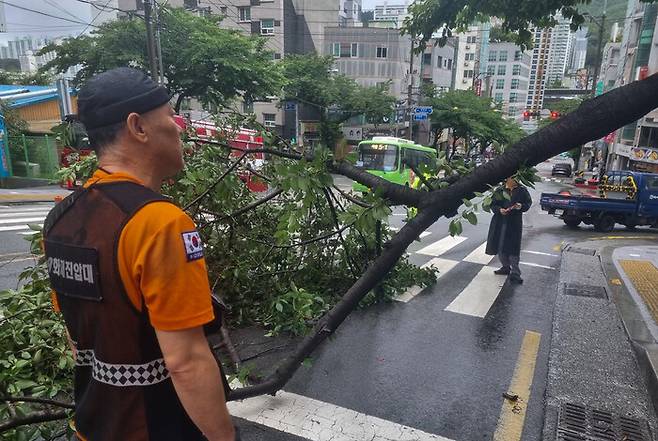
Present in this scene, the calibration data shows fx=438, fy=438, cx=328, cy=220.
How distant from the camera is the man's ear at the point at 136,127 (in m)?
1.36

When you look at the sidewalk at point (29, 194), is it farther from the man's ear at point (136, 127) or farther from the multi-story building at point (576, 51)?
the multi-story building at point (576, 51)

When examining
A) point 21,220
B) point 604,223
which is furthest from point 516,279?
point 21,220

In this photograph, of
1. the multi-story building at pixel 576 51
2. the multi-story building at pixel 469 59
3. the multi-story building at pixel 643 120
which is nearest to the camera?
the multi-story building at pixel 643 120

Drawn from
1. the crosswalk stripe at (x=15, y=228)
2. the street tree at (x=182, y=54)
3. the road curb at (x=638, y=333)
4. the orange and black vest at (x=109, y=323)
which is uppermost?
the street tree at (x=182, y=54)

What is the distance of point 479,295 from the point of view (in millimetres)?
Result: 6719

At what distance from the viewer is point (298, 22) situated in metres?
41.3

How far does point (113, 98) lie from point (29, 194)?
60.2ft

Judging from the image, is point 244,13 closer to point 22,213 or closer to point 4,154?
point 4,154

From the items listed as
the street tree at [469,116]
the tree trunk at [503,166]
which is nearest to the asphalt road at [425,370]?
the tree trunk at [503,166]

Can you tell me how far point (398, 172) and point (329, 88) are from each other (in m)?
14.5

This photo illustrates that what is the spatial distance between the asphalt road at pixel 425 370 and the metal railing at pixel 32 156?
14.1 metres

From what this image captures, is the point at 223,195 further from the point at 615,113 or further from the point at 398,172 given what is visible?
the point at 398,172

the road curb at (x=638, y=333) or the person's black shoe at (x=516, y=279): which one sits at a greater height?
Answer: the road curb at (x=638, y=333)

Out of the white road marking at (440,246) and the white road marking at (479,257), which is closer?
the white road marking at (479,257)
